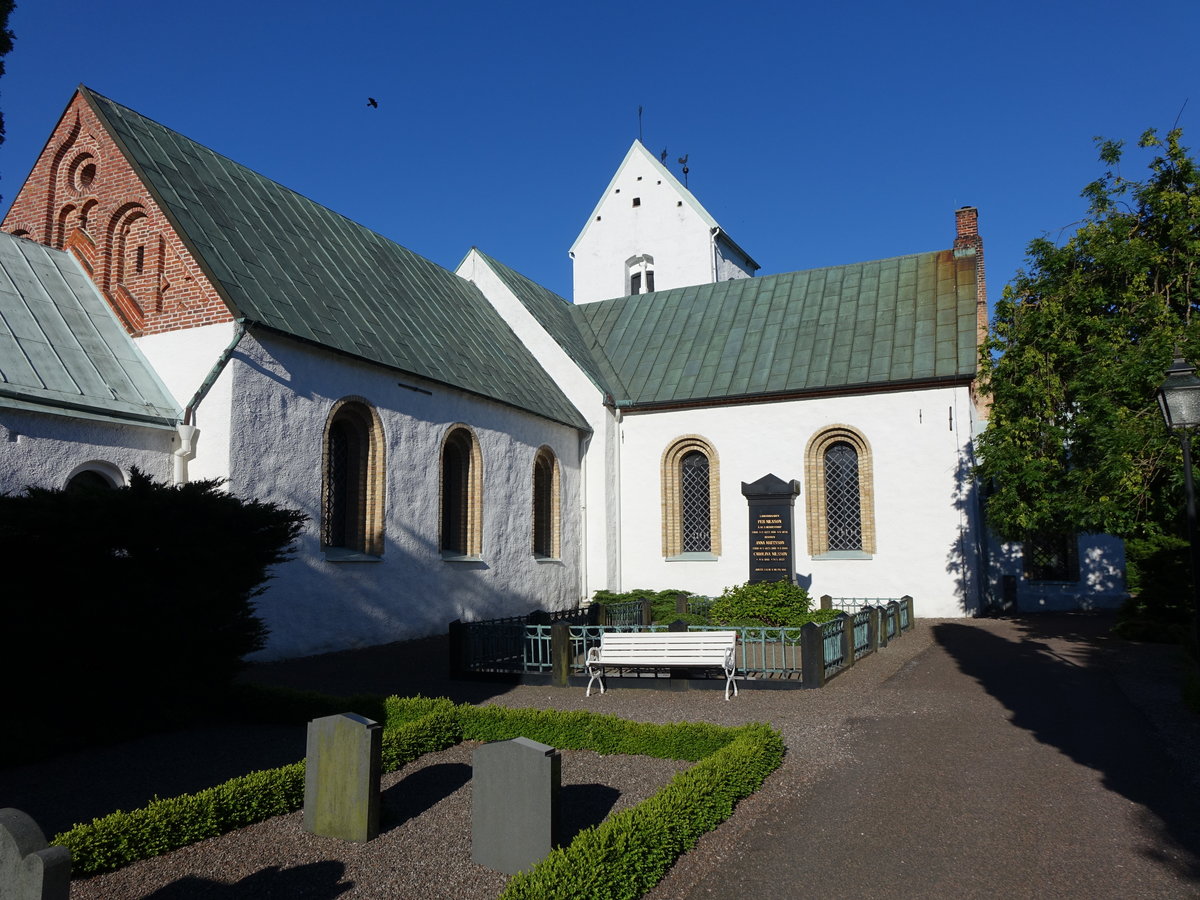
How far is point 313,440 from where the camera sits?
45.2 ft

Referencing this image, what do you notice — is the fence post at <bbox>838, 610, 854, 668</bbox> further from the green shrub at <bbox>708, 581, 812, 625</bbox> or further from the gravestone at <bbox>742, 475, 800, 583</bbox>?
the gravestone at <bbox>742, 475, 800, 583</bbox>

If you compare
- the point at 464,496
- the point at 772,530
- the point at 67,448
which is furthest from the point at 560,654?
the point at 772,530

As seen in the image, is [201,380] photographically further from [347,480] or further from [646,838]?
[646,838]

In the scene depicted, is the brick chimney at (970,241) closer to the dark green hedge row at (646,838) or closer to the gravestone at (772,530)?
the gravestone at (772,530)

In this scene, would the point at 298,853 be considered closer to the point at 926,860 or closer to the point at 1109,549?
the point at 926,860

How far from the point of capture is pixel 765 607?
533 inches

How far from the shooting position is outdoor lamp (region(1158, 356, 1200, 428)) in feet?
22.7

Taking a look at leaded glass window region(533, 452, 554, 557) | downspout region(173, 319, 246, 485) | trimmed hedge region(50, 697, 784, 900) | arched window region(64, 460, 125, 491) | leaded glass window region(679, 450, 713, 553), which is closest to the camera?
trimmed hedge region(50, 697, 784, 900)

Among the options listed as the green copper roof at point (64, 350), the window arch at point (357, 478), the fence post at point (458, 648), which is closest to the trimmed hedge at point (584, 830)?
the fence post at point (458, 648)

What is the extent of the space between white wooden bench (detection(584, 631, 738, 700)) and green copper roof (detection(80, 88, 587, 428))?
691cm

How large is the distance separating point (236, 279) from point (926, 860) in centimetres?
1222

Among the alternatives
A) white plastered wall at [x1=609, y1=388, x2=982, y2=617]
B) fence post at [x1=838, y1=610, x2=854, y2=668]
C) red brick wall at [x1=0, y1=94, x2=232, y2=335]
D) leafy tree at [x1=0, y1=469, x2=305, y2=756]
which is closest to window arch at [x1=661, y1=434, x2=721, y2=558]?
white plastered wall at [x1=609, y1=388, x2=982, y2=617]

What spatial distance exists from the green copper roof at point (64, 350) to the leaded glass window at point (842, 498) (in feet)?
47.0

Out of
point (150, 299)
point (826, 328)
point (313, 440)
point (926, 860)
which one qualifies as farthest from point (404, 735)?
point (826, 328)
